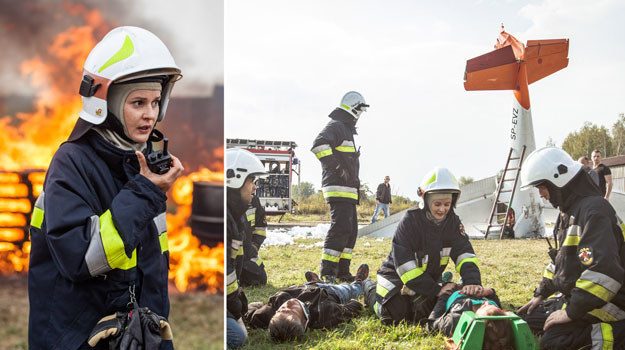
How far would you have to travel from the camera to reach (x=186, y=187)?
4.77m

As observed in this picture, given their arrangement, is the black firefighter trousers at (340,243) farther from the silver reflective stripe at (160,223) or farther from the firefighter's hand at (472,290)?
the silver reflective stripe at (160,223)

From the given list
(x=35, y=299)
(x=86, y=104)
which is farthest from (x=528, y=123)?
(x=35, y=299)

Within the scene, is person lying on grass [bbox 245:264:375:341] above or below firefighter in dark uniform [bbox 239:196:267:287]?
below

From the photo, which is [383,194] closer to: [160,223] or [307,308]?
[307,308]

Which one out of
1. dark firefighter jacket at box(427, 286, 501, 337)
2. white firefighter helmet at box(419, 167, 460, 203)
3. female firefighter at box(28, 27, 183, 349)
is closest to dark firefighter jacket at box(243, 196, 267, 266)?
white firefighter helmet at box(419, 167, 460, 203)

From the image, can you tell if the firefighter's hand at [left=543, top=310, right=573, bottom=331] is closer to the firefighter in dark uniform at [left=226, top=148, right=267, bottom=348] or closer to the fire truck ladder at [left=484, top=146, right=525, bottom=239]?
the fire truck ladder at [left=484, top=146, right=525, bottom=239]

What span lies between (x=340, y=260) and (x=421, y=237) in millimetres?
913

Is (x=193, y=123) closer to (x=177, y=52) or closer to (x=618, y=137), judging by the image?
(x=177, y=52)

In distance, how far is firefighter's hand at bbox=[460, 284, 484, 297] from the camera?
3.92 m

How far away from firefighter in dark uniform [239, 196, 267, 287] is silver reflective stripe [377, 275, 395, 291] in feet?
3.61

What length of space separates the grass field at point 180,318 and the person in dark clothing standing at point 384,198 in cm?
176

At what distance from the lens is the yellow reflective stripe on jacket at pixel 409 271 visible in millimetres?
4085

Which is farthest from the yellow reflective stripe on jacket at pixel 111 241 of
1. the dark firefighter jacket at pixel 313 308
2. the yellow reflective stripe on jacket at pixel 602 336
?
the yellow reflective stripe on jacket at pixel 602 336

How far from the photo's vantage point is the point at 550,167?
373 cm
